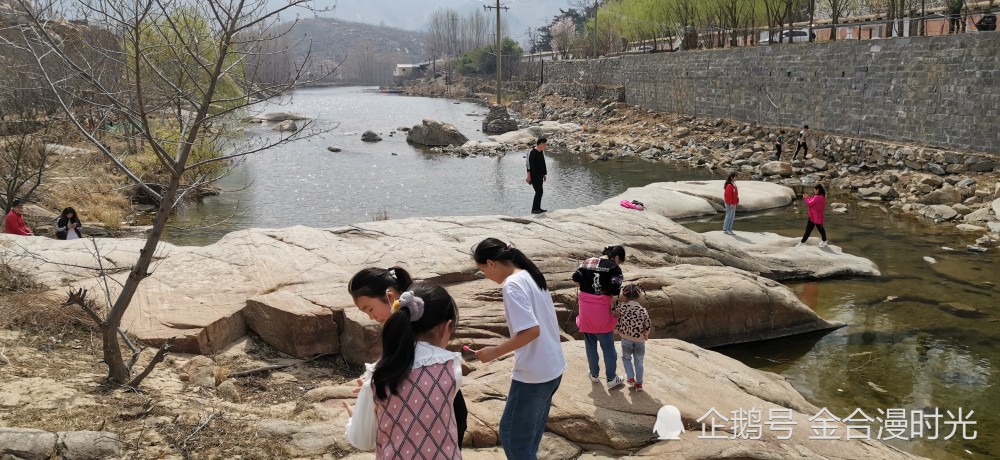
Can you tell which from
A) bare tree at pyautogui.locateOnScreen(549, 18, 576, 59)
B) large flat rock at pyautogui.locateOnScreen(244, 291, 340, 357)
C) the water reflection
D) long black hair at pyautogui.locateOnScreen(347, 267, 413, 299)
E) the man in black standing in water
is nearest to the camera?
long black hair at pyautogui.locateOnScreen(347, 267, 413, 299)

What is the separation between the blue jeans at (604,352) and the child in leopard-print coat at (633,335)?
0.13 m

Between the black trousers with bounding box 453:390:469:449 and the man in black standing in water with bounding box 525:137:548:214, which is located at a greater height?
the man in black standing in water with bounding box 525:137:548:214

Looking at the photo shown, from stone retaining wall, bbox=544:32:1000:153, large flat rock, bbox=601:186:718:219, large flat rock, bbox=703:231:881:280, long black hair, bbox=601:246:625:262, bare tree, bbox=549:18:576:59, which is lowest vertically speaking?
large flat rock, bbox=703:231:881:280

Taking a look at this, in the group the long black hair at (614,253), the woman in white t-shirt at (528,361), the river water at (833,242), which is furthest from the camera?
the river water at (833,242)

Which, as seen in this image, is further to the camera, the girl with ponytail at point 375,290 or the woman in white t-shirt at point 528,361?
the woman in white t-shirt at point 528,361

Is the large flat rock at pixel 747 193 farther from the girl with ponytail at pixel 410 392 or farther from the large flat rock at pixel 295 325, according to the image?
the girl with ponytail at pixel 410 392

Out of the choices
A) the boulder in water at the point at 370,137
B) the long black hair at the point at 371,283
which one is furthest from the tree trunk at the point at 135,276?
the boulder in water at the point at 370,137

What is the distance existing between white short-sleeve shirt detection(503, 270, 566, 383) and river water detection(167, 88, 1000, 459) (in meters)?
2.92

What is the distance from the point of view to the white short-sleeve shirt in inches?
157

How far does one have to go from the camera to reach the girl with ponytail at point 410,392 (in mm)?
3154

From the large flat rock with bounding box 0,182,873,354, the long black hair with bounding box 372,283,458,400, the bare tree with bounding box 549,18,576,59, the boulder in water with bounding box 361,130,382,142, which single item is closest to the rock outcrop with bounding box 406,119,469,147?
the boulder in water with bounding box 361,130,382,142

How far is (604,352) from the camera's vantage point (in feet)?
19.6

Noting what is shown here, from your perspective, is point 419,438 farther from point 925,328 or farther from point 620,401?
point 925,328

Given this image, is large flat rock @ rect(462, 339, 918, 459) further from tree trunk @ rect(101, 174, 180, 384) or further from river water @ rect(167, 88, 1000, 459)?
tree trunk @ rect(101, 174, 180, 384)
